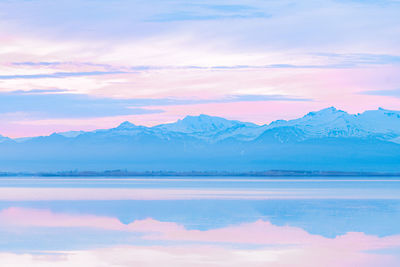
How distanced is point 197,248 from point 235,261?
85.2 inches

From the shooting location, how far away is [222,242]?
1922 cm

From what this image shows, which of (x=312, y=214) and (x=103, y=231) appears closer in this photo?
(x=103, y=231)

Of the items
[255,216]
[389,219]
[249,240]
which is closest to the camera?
[249,240]

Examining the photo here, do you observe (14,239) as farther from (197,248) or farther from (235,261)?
(235,261)

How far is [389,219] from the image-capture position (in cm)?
2562

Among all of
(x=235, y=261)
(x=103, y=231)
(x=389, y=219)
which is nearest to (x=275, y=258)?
(x=235, y=261)

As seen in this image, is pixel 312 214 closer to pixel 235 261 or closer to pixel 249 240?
pixel 249 240

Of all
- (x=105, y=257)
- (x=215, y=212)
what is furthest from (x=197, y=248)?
(x=215, y=212)

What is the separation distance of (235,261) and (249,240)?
11.8 feet

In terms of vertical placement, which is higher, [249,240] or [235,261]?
[249,240]

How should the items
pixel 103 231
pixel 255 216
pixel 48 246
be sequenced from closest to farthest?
1. pixel 48 246
2. pixel 103 231
3. pixel 255 216

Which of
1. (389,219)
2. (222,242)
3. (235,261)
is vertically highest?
(389,219)

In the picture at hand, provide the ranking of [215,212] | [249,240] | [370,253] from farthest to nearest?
1. [215,212]
2. [249,240]
3. [370,253]

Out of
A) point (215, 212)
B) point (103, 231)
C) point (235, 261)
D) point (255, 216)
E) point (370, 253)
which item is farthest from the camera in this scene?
point (215, 212)
